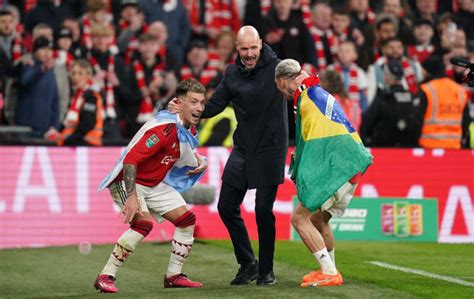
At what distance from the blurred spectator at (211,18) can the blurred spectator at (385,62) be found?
2785 mm

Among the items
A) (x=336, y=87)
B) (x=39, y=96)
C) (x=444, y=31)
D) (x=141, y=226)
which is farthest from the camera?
(x=444, y=31)

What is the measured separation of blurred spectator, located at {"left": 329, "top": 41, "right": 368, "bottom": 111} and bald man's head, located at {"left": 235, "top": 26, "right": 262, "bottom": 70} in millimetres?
7605

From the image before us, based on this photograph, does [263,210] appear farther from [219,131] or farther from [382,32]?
[382,32]

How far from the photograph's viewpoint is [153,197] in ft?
37.9

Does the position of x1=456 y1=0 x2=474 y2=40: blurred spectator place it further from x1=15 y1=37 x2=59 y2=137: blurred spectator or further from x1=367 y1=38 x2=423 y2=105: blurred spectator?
x1=15 y1=37 x2=59 y2=137: blurred spectator

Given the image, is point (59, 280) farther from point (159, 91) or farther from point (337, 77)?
point (159, 91)

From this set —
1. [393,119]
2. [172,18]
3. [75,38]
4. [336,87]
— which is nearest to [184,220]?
[336,87]

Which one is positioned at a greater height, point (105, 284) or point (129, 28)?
point (129, 28)

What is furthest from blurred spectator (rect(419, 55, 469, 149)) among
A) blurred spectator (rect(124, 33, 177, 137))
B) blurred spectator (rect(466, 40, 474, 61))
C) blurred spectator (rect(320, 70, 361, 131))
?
blurred spectator (rect(124, 33, 177, 137))

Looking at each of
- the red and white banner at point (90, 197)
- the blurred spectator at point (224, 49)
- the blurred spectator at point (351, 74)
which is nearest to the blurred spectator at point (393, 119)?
the red and white banner at point (90, 197)

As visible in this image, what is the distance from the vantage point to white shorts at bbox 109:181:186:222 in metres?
11.5

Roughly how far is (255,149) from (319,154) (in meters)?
0.94

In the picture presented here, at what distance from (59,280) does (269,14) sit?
29.7ft

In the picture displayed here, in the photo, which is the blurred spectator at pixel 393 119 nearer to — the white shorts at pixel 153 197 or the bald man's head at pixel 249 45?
the bald man's head at pixel 249 45
